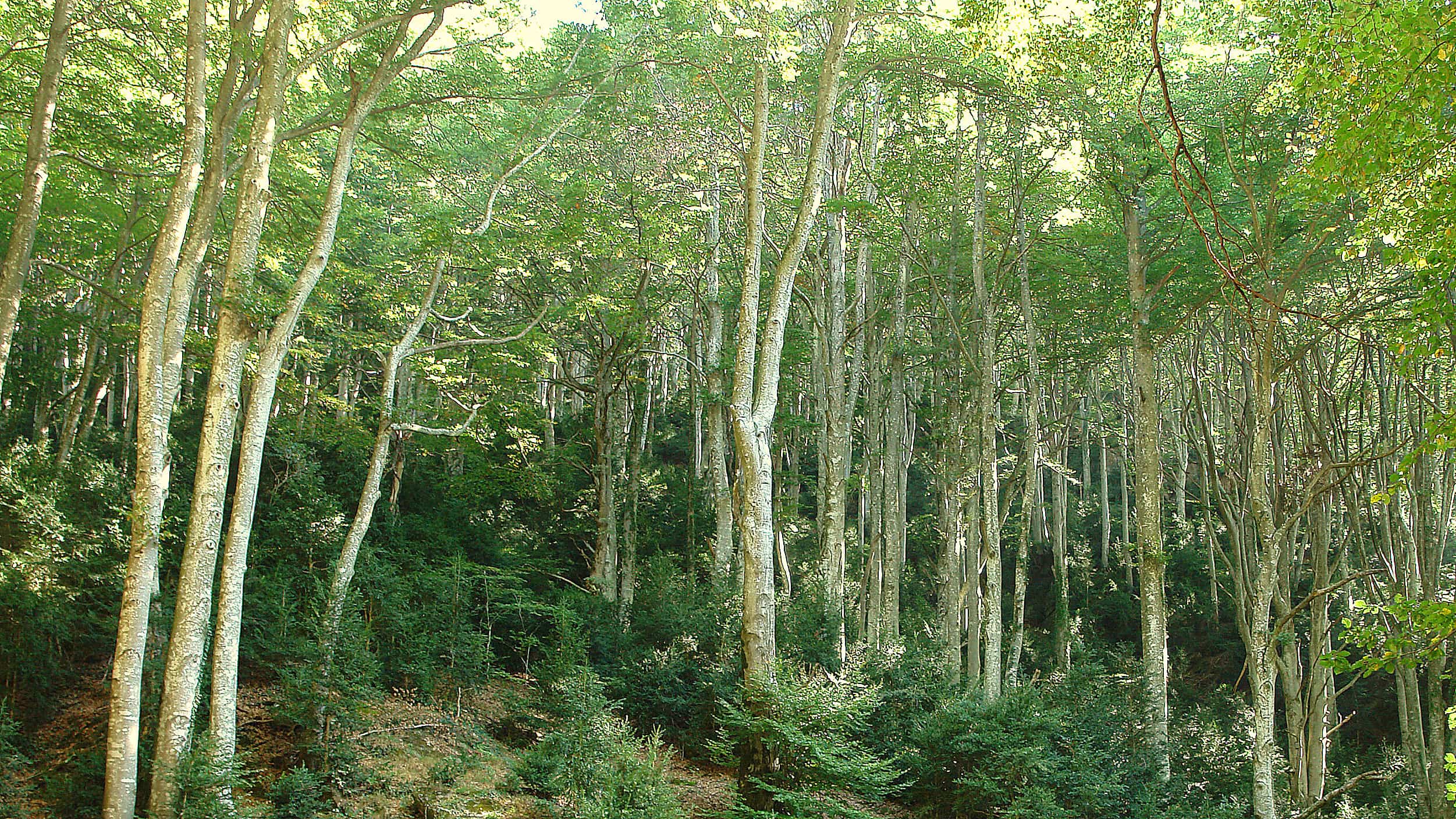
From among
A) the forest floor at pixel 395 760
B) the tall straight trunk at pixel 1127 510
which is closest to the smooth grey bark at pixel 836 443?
the forest floor at pixel 395 760

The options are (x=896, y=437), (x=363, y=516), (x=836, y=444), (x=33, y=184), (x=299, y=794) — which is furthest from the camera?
(x=896, y=437)

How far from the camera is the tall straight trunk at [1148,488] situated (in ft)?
39.1

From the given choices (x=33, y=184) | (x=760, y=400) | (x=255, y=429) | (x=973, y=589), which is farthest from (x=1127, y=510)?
(x=33, y=184)

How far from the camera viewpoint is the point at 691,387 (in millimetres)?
21266

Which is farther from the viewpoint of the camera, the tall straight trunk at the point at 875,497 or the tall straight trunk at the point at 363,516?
the tall straight trunk at the point at 875,497

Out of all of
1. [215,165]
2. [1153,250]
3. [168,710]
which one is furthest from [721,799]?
[1153,250]

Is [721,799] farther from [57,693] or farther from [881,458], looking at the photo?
[881,458]

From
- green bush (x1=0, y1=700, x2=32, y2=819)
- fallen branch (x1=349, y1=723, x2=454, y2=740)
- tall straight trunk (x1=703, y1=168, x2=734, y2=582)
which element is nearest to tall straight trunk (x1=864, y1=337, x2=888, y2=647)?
tall straight trunk (x1=703, y1=168, x2=734, y2=582)

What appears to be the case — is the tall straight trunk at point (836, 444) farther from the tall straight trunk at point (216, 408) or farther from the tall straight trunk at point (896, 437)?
the tall straight trunk at point (216, 408)

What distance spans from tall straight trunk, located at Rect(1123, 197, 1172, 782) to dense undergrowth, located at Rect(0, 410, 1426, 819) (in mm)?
586

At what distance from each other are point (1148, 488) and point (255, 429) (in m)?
11.3

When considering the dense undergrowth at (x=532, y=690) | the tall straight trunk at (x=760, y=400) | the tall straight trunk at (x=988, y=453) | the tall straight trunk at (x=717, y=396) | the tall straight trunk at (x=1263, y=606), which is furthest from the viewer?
the tall straight trunk at (x=717, y=396)

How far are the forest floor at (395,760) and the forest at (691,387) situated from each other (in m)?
0.06

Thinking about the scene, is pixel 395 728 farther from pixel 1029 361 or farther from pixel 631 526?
pixel 1029 361
